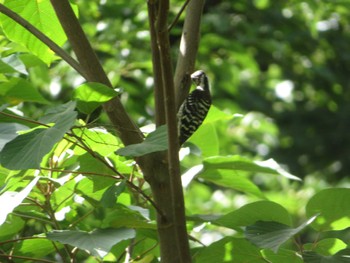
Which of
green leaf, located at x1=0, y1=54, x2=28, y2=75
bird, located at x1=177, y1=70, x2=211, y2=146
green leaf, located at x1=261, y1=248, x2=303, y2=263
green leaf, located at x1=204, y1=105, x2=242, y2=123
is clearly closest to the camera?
green leaf, located at x1=261, y1=248, x2=303, y2=263

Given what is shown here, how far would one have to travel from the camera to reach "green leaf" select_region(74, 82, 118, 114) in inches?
45.3

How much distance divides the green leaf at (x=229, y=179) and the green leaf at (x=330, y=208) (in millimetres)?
260

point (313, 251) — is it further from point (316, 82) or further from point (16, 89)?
point (316, 82)

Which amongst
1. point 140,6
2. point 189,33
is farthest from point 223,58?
point 189,33

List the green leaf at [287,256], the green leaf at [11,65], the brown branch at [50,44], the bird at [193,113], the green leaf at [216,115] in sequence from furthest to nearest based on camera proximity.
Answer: the bird at [193,113], the green leaf at [216,115], the green leaf at [11,65], the brown branch at [50,44], the green leaf at [287,256]

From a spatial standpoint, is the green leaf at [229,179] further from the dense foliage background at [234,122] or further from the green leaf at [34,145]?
the green leaf at [34,145]

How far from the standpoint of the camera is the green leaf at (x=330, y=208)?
1.16m

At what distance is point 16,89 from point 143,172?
34cm

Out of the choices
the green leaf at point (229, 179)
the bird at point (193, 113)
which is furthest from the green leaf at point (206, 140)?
the bird at point (193, 113)

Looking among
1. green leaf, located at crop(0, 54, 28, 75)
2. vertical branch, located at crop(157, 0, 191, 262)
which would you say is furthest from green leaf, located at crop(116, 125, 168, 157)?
green leaf, located at crop(0, 54, 28, 75)

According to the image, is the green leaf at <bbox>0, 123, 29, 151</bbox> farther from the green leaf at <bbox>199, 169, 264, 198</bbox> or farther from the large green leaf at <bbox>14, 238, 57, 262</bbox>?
the green leaf at <bbox>199, 169, 264, 198</bbox>

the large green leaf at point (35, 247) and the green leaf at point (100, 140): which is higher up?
the green leaf at point (100, 140)

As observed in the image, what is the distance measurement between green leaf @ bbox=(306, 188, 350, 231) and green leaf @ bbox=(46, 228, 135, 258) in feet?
0.93

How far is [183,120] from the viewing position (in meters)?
2.14
